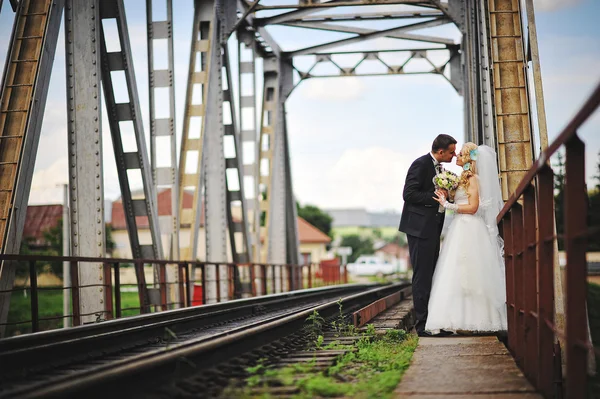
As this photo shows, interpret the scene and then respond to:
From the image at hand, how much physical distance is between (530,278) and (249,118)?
53.2 ft

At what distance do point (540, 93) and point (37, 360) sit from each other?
19.5ft

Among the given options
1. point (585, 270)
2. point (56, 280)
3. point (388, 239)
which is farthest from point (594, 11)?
point (388, 239)

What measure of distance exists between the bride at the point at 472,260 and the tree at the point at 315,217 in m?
88.7

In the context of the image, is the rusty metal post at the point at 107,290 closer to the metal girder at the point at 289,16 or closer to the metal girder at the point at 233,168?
the metal girder at the point at 233,168

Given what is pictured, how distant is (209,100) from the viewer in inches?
640

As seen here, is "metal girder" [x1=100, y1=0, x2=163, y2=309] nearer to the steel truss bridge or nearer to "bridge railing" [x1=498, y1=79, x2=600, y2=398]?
the steel truss bridge

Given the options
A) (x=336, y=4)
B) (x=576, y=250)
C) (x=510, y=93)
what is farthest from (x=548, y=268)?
(x=336, y=4)

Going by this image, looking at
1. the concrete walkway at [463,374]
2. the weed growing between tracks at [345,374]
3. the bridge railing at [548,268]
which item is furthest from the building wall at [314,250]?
the bridge railing at [548,268]

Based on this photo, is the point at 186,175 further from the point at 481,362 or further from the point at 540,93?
the point at 481,362

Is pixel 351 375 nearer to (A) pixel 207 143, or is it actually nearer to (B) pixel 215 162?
(A) pixel 207 143

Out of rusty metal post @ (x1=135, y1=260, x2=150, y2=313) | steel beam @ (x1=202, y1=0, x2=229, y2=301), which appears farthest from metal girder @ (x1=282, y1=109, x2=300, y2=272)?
rusty metal post @ (x1=135, y1=260, x2=150, y2=313)

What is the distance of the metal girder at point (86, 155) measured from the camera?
9.73m

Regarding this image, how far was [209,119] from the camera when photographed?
54.8 feet

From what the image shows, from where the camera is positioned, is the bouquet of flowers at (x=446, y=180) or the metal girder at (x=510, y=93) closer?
the bouquet of flowers at (x=446, y=180)
